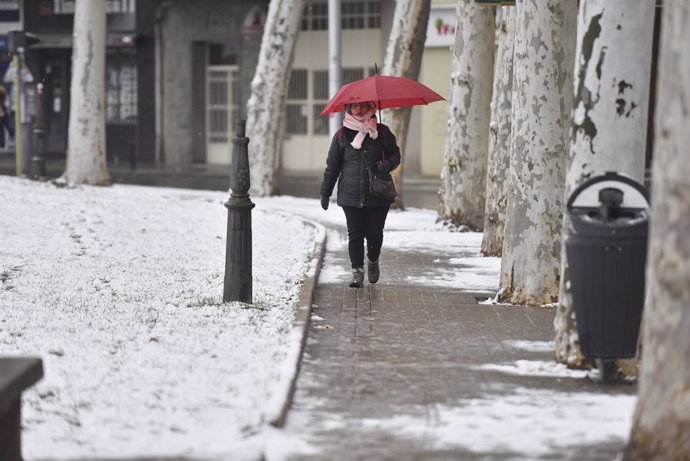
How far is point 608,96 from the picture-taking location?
7.86m

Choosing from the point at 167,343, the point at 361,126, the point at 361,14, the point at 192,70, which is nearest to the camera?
the point at 167,343

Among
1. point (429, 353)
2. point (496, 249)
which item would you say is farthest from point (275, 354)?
point (496, 249)

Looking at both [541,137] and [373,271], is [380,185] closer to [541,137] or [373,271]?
[373,271]

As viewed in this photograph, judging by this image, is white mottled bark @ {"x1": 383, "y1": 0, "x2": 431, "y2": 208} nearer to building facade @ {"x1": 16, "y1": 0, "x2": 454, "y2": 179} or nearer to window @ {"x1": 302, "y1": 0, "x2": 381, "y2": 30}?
building facade @ {"x1": 16, "y1": 0, "x2": 454, "y2": 179}

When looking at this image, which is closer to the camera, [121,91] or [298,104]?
[298,104]

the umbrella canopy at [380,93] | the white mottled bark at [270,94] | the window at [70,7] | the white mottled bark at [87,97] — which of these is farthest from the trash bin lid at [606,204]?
the window at [70,7]

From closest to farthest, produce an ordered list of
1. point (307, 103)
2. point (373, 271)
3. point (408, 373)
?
point (408, 373) → point (373, 271) → point (307, 103)

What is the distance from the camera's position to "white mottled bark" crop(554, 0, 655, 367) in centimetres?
778

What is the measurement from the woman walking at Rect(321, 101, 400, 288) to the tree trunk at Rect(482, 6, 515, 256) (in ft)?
7.18

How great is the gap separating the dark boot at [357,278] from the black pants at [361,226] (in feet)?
0.14

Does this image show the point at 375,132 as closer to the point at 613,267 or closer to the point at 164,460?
the point at 613,267

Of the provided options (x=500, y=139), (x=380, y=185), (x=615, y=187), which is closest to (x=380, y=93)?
(x=380, y=185)

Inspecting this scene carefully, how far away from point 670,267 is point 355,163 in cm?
620

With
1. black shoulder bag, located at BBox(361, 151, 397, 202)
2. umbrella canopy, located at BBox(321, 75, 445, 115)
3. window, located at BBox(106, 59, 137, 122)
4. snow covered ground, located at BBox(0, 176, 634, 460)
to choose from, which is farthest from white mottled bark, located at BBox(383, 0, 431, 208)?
window, located at BBox(106, 59, 137, 122)
